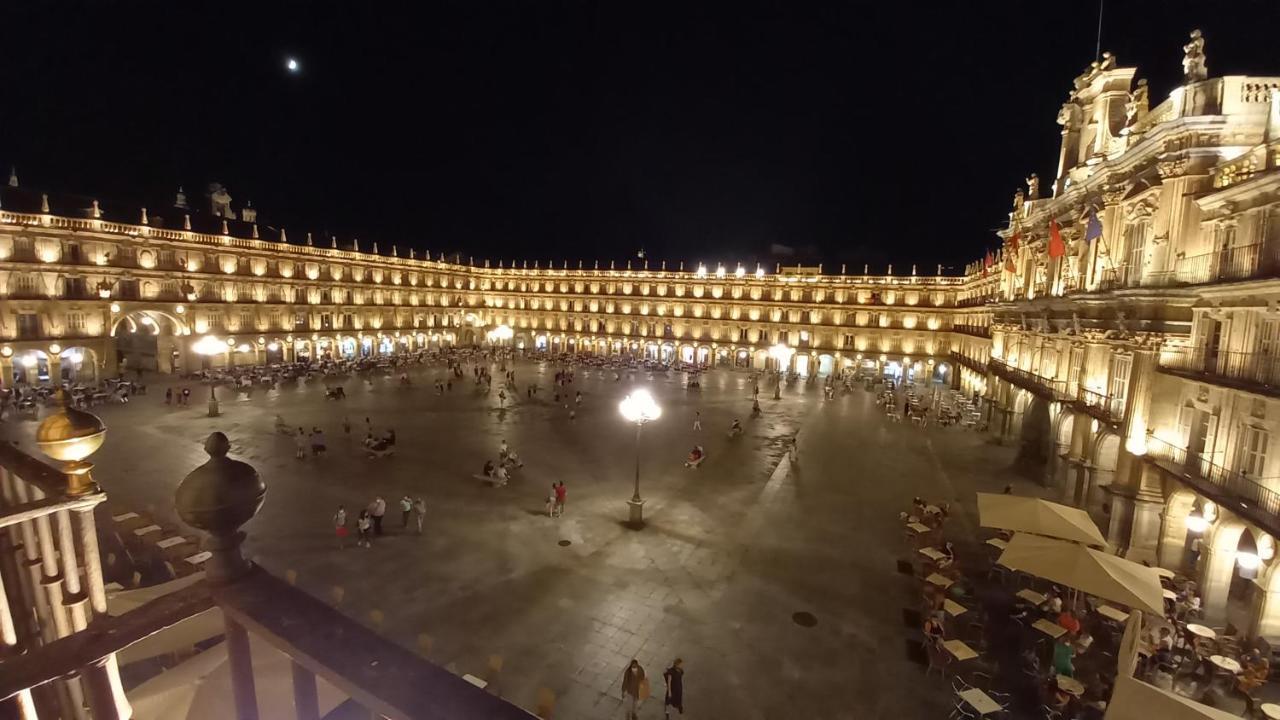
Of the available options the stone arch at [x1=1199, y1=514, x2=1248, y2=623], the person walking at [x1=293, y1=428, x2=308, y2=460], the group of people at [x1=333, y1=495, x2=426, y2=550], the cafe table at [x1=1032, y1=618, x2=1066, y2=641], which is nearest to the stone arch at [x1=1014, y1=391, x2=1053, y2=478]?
the stone arch at [x1=1199, y1=514, x2=1248, y2=623]

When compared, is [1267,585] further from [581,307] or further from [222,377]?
[581,307]

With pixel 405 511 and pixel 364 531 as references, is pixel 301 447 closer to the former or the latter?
pixel 364 531

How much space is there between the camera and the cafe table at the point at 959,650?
10.8 metres

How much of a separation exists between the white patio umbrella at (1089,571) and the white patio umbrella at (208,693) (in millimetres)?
12962

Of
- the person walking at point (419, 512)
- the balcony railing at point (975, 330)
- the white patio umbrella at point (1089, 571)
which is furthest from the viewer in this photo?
the balcony railing at point (975, 330)

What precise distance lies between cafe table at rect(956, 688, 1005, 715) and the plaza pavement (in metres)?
0.42

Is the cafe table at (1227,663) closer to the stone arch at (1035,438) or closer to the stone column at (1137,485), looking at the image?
the stone column at (1137,485)

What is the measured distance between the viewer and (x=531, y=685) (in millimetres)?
10016

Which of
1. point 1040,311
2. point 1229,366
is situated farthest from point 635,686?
point 1040,311

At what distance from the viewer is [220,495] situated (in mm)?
2105

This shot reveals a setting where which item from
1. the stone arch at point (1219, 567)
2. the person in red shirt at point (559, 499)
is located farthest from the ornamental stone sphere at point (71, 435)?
the stone arch at point (1219, 567)

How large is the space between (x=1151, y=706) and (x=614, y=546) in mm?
11056

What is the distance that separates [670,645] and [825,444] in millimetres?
18977

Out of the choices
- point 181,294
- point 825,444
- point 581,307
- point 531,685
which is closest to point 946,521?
point 825,444
